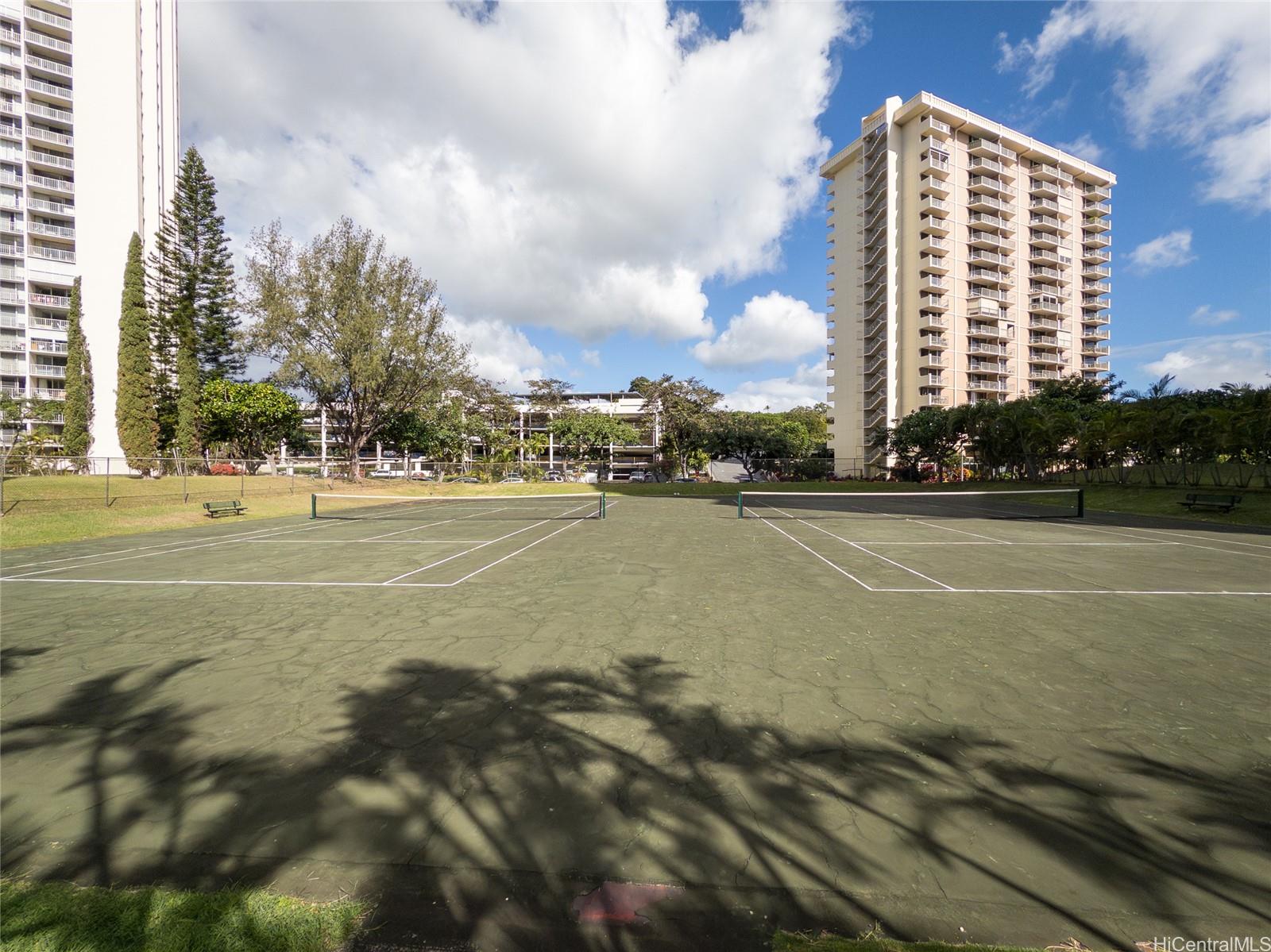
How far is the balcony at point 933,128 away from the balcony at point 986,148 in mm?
4322

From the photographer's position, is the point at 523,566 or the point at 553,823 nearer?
the point at 553,823

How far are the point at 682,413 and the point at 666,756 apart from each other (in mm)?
63751

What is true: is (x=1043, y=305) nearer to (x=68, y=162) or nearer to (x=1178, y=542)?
(x=1178, y=542)

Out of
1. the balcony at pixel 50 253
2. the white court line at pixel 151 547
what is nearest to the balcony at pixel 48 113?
the balcony at pixel 50 253

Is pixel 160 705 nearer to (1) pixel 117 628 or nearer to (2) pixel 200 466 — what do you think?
(1) pixel 117 628

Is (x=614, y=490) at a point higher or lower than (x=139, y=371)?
lower

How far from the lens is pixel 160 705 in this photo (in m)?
4.74

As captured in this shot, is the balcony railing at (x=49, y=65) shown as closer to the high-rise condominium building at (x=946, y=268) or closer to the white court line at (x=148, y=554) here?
the white court line at (x=148, y=554)

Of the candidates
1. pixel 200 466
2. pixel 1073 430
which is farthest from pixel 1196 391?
pixel 200 466

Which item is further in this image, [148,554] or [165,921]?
[148,554]

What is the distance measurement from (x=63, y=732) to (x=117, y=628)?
12.3ft

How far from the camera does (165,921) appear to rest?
2.38 m

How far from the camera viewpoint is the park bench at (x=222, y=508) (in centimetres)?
2325

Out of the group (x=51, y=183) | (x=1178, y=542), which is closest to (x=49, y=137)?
(x=51, y=183)
